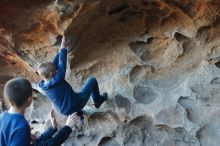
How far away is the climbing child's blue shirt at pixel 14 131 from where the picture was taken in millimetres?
1725

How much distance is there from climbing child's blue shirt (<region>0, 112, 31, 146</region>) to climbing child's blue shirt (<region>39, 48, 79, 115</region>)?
619mm

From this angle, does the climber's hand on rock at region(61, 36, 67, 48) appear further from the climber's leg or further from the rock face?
the climber's leg

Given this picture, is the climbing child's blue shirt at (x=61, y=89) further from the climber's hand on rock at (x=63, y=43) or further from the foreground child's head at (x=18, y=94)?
the foreground child's head at (x=18, y=94)

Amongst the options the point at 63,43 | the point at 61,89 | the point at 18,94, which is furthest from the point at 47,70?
the point at 18,94

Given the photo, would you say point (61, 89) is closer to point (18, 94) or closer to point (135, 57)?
point (135, 57)

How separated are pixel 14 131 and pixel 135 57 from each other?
3.85 ft

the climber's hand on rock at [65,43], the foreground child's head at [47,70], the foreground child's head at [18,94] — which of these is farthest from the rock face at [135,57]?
the foreground child's head at [18,94]

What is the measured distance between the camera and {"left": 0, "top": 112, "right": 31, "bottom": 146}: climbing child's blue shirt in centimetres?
172

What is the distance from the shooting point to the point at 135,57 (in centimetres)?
270

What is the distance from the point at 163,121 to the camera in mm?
2502

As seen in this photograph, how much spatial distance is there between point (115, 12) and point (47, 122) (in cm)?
91

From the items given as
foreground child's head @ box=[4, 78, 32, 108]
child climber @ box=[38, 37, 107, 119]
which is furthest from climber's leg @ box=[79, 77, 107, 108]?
foreground child's head @ box=[4, 78, 32, 108]

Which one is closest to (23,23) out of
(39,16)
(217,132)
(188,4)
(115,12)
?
(39,16)

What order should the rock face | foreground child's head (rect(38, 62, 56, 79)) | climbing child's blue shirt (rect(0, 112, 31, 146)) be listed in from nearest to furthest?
climbing child's blue shirt (rect(0, 112, 31, 146)), foreground child's head (rect(38, 62, 56, 79)), the rock face
